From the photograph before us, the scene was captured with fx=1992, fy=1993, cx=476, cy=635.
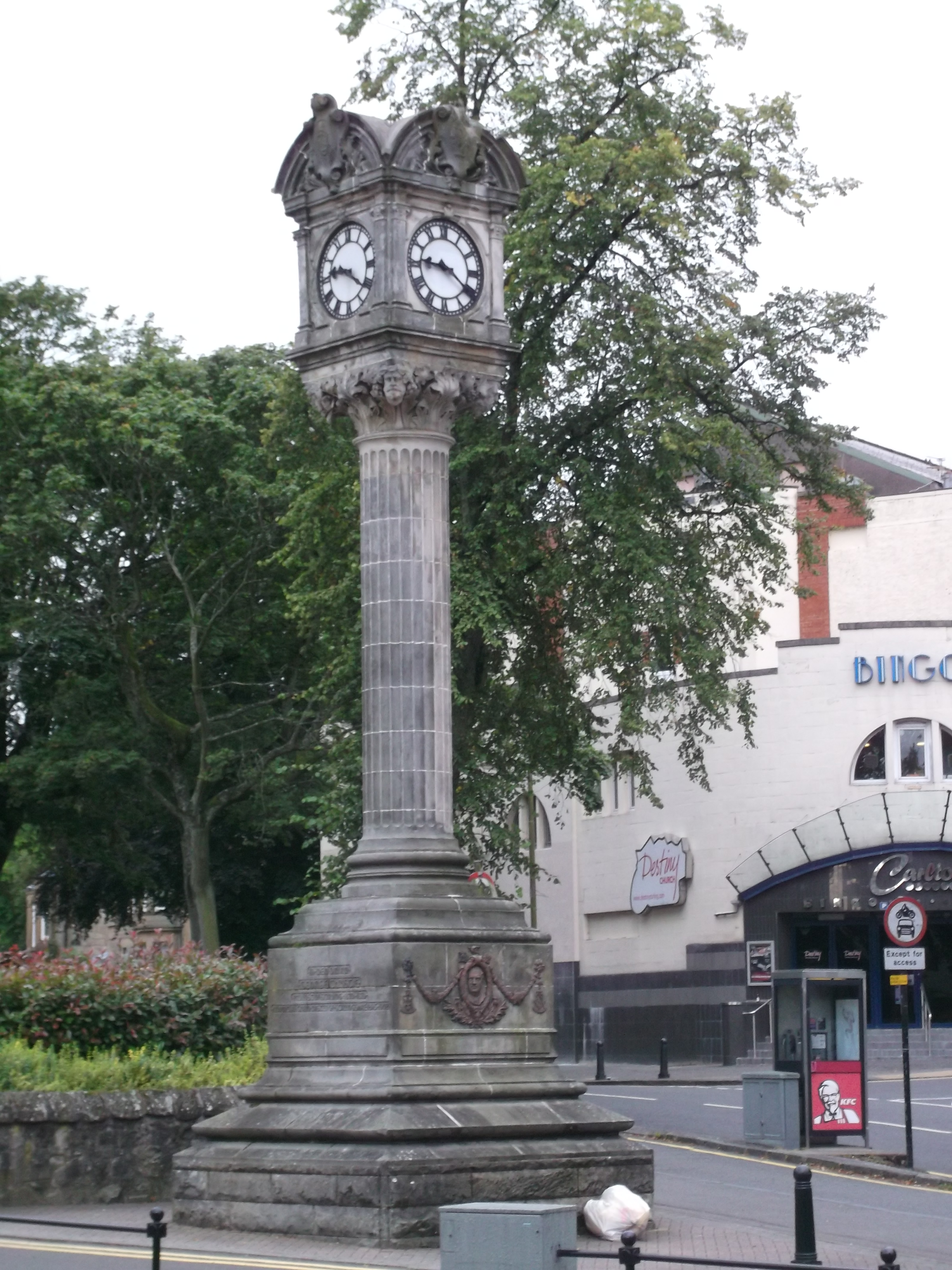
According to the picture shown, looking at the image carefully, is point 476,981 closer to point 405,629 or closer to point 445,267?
point 405,629

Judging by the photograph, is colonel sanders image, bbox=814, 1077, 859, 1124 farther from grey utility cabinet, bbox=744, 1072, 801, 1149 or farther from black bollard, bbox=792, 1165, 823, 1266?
black bollard, bbox=792, 1165, 823, 1266

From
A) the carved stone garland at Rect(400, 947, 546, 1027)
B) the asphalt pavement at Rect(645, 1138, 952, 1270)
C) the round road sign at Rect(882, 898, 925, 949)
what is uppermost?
the round road sign at Rect(882, 898, 925, 949)

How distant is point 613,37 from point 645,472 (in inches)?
251

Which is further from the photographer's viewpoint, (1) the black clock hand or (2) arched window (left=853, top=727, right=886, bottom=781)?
(2) arched window (left=853, top=727, right=886, bottom=781)

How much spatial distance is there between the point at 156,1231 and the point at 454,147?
10.2 meters

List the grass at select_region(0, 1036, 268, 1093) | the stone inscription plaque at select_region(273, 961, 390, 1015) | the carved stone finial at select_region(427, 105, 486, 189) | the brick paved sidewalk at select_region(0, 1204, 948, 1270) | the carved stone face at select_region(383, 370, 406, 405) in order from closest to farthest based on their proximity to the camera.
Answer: the brick paved sidewalk at select_region(0, 1204, 948, 1270)
the stone inscription plaque at select_region(273, 961, 390, 1015)
the carved stone face at select_region(383, 370, 406, 405)
the carved stone finial at select_region(427, 105, 486, 189)
the grass at select_region(0, 1036, 268, 1093)

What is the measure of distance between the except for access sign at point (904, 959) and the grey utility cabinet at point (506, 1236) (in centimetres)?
1240

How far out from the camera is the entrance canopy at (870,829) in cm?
4403

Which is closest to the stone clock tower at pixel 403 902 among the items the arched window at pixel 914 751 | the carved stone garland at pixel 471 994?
the carved stone garland at pixel 471 994

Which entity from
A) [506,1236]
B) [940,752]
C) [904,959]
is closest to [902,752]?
[940,752]

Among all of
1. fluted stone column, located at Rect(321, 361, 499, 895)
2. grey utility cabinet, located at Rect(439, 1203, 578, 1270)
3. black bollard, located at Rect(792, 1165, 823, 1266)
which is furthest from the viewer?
fluted stone column, located at Rect(321, 361, 499, 895)

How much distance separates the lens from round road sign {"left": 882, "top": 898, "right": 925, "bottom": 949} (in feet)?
75.3

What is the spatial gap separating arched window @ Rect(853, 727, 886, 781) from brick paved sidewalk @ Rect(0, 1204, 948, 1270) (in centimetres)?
2952

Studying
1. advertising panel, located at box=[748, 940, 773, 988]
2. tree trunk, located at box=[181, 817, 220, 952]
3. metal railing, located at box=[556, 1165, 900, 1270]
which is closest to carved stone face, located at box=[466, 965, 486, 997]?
metal railing, located at box=[556, 1165, 900, 1270]
